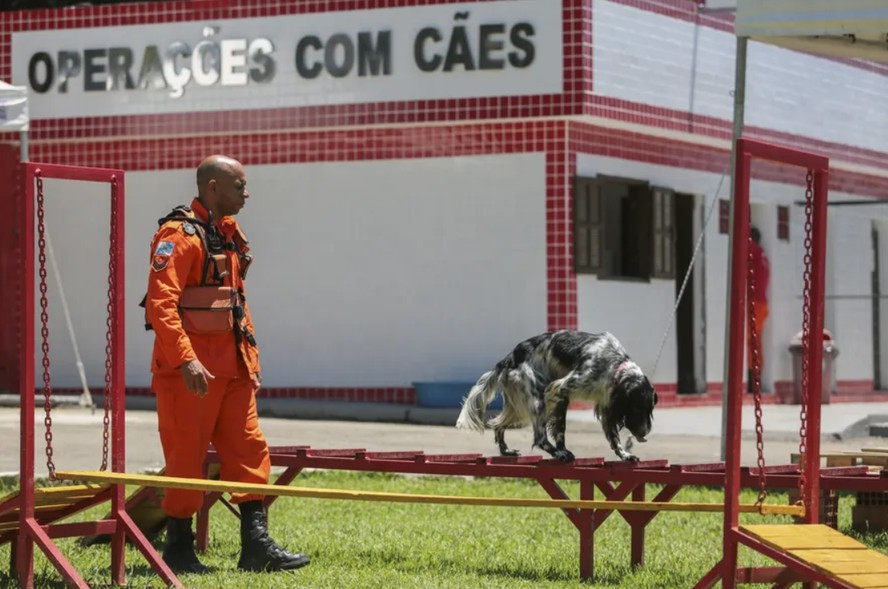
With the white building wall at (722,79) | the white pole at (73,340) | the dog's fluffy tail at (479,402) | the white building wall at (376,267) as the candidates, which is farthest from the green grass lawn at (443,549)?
the white building wall at (722,79)

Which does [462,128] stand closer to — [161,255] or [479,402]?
[479,402]

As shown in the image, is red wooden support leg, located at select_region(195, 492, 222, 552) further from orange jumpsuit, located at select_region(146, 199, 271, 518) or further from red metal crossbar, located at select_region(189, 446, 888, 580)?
orange jumpsuit, located at select_region(146, 199, 271, 518)

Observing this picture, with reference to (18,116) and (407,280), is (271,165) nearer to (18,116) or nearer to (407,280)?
(407,280)

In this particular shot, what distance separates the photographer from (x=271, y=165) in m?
22.5

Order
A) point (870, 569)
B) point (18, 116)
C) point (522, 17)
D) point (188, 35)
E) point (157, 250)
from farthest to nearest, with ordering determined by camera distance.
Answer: point (188, 35) < point (522, 17) < point (18, 116) < point (157, 250) < point (870, 569)

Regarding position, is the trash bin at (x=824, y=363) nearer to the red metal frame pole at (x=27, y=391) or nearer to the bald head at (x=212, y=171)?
the bald head at (x=212, y=171)

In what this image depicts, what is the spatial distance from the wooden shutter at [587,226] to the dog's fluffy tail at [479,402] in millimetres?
11338

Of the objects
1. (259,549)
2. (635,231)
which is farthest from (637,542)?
(635,231)

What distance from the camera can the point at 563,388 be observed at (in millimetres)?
9781

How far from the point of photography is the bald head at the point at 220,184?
28.5 ft

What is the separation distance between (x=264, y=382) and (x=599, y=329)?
4.00 meters

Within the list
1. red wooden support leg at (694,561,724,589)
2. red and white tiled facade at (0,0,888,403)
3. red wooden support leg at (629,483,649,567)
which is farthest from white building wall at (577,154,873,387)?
red wooden support leg at (694,561,724,589)

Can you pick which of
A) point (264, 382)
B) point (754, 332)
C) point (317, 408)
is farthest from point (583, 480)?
point (264, 382)

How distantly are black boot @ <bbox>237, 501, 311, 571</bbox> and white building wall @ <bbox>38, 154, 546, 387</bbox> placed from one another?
12.7m
